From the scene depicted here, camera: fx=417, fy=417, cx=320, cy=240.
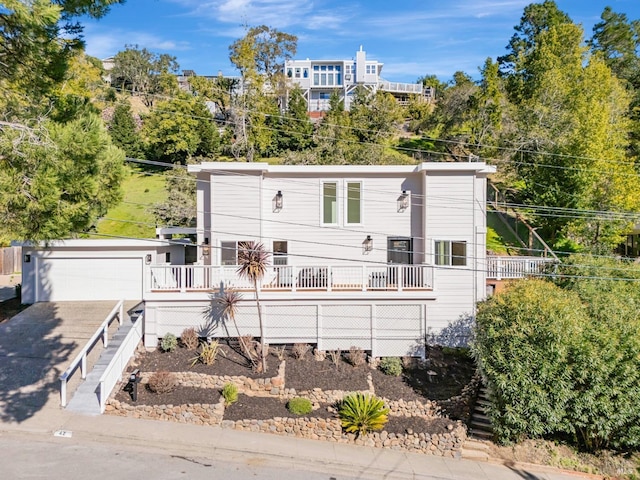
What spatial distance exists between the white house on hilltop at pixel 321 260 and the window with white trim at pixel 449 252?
4 cm

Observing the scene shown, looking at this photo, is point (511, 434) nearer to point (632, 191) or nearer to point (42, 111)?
point (42, 111)

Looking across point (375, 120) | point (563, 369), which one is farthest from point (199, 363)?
point (375, 120)

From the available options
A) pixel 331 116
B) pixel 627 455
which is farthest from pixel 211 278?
pixel 331 116

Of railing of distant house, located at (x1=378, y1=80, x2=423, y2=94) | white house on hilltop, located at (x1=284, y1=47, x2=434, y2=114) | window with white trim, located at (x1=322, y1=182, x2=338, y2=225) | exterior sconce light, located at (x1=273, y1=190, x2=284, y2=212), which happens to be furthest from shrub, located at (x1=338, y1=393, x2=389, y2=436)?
railing of distant house, located at (x1=378, y1=80, x2=423, y2=94)

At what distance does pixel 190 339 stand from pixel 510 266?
12029 millimetres

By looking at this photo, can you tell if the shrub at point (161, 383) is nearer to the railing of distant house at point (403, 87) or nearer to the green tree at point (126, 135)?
the green tree at point (126, 135)

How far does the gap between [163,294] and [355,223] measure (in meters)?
7.14

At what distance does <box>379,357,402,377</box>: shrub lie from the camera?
13.1 m

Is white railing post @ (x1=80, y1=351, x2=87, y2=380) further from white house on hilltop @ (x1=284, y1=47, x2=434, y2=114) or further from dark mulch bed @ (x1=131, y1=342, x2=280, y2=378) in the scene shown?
white house on hilltop @ (x1=284, y1=47, x2=434, y2=114)

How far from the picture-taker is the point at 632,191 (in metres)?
20.3

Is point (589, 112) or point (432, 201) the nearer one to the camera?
point (432, 201)

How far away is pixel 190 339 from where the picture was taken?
1336 centimetres

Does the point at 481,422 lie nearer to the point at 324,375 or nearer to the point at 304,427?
the point at 324,375

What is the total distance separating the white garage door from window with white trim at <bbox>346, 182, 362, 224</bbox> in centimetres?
875
